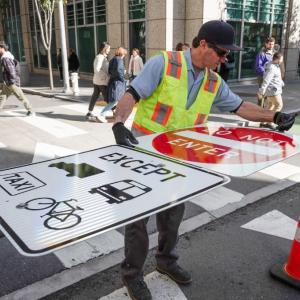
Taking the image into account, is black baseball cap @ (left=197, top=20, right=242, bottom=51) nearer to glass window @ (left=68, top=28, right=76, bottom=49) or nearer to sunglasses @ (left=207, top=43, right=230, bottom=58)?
sunglasses @ (left=207, top=43, right=230, bottom=58)

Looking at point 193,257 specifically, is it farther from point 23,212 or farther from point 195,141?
point 23,212

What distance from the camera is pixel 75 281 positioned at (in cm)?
299

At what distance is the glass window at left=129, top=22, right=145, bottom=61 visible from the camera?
14.9 meters

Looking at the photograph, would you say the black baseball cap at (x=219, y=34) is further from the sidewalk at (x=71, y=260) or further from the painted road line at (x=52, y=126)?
the painted road line at (x=52, y=126)

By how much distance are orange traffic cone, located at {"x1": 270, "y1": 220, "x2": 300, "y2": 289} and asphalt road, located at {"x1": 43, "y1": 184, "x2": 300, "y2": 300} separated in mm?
56

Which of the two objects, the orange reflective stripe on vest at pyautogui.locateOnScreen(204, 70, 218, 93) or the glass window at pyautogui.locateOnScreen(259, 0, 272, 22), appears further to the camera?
the glass window at pyautogui.locateOnScreen(259, 0, 272, 22)

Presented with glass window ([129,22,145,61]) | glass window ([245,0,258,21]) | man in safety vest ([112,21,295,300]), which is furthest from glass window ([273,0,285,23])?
man in safety vest ([112,21,295,300])

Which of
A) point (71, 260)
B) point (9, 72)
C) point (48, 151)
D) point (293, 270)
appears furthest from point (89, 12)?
point (293, 270)

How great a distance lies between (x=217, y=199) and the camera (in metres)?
4.58

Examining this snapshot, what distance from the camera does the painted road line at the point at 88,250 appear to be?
10.7ft

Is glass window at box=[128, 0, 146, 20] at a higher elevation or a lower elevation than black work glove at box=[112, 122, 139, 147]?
higher

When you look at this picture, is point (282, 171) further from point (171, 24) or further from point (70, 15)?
point (70, 15)

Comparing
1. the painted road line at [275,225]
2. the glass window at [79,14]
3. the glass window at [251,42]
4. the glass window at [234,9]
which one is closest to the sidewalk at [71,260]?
the painted road line at [275,225]

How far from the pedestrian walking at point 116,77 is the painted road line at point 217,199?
456 cm
